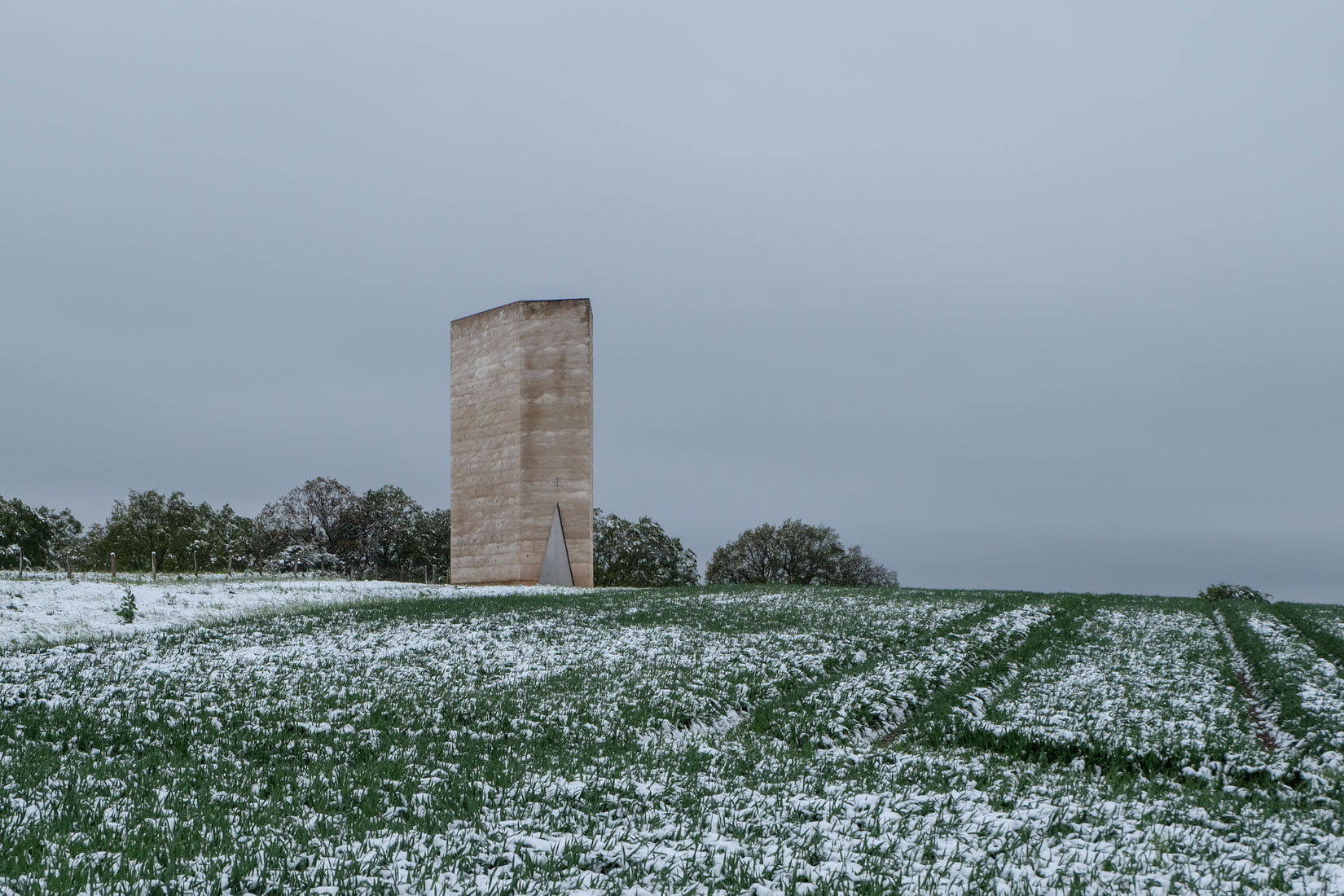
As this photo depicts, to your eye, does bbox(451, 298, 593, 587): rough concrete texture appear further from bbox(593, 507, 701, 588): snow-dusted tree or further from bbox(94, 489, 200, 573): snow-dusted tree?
bbox(94, 489, 200, 573): snow-dusted tree

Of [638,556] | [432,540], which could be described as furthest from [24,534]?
[638,556]

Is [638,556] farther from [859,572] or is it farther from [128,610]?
[128,610]

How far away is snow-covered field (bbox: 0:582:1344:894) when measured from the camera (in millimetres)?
7098

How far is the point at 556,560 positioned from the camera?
4416 centimetres

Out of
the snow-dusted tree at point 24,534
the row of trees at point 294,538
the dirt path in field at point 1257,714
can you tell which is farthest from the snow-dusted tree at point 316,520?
the dirt path in field at point 1257,714

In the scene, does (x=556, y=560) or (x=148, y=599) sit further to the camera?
(x=556, y=560)

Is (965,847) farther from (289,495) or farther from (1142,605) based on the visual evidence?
(289,495)

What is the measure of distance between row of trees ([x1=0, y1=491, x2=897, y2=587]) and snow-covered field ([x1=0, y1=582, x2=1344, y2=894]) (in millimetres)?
52568

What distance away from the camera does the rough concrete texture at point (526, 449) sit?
145ft

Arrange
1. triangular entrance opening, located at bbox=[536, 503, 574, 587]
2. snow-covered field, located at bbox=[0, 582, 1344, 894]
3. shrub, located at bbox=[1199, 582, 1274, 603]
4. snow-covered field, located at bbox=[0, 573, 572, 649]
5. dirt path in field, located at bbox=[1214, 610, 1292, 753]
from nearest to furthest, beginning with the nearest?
snow-covered field, located at bbox=[0, 582, 1344, 894]
dirt path in field, located at bbox=[1214, 610, 1292, 753]
snow-covered field, located at bbox=[0, 573, 572, 649]
triangular entrance opening, located at bbox=[536, 503, 574, 587]
shrub, located at bbox=[1199, 582, 1274, 603]

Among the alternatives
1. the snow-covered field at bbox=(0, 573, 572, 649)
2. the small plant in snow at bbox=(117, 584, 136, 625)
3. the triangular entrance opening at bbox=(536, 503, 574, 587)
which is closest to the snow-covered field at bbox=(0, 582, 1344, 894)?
the small plant in snow at bbox=(117, 584, 136, 625)

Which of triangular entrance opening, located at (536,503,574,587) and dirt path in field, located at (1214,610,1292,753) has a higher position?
triangular entrance opening, located at (536,503,574,587)

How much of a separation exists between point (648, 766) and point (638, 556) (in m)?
67.9

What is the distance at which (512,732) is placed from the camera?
12.5 meters
